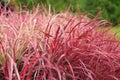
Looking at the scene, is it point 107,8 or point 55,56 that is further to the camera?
point 107,8

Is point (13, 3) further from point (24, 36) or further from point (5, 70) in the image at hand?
point (5, 70)

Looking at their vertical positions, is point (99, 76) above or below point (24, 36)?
below

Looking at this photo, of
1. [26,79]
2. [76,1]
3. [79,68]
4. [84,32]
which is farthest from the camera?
[76,1]

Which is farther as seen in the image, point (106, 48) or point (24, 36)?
point (106, 48)

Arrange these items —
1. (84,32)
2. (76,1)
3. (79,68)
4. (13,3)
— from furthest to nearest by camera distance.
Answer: (76,1) < (13,3) < (84,32) < (79,68)

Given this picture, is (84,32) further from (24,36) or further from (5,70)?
(5,70)

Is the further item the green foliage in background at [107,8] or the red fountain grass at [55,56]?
the green foliage in background at [107,8]

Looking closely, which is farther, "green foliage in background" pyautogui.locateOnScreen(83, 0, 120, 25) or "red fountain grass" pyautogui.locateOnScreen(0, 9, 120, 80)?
"green foliage in background" pyautogui.locateOnScreen(83, 0, 120, 25)

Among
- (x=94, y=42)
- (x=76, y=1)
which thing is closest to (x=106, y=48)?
(x=94, y=42)
